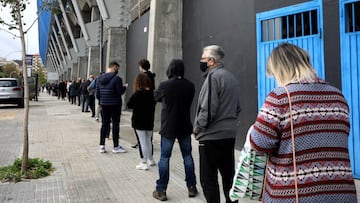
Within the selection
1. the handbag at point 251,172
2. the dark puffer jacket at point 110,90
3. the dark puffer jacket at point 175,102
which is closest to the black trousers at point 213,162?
the dark puffer jacket at point 175,102

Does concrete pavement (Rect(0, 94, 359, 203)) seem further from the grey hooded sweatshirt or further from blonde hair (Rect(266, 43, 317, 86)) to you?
blonde hair (Rect(266, 43, 317, 86))

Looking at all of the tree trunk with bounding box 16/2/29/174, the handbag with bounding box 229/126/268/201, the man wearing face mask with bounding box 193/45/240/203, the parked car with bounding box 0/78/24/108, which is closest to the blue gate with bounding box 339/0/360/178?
the man wearing face mask with bounding box 193/45/240/203

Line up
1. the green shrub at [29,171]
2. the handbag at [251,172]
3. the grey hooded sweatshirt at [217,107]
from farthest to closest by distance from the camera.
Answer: the green shrub at [29,171]
the grey hooded sweatshirt at [217,107]
the handbag at [251,172]

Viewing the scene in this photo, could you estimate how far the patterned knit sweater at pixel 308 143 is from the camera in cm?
186

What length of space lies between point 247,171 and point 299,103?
1.54 ft

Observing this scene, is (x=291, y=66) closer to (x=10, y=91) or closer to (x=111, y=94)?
(x=111, y=94)

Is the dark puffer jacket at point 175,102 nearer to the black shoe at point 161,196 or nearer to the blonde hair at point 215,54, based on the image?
the black shoe at point 161,196

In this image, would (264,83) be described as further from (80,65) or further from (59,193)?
(80,65)

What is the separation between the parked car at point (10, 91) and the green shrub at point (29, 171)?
681 inches

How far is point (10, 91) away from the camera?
22.0 metres

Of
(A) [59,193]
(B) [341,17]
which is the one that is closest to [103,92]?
(A) [59,193]

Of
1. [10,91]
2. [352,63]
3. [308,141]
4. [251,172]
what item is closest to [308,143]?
[308,141]

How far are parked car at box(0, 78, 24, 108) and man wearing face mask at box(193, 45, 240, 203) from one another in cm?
2121

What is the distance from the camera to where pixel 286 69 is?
1991 mm
